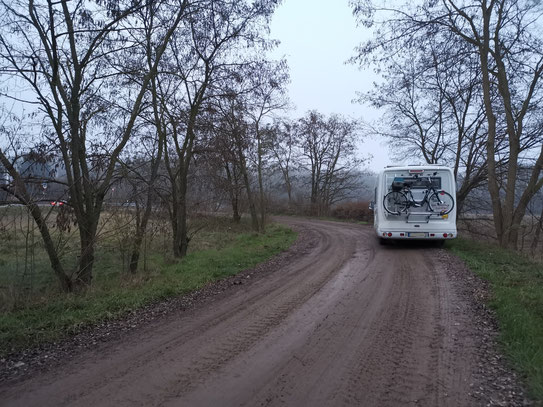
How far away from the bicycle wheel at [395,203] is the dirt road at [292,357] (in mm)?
4822

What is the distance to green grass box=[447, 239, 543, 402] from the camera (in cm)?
362

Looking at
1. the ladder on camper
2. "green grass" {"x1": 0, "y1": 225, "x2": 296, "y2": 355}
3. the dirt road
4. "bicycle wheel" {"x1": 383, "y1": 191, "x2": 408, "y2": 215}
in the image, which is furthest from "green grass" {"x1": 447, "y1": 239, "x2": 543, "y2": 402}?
"green grass" {"x1": 0, "y1": 225, "x2": 296, "y2": 355}

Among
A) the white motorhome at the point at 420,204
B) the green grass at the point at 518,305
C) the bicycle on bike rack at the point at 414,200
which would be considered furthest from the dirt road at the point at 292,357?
the bicycle on bike rack at the point at 414,200

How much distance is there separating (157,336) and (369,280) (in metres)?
4.59

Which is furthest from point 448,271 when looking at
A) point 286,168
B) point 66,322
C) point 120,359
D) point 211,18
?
point 286,168

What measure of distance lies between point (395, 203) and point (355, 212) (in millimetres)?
21801

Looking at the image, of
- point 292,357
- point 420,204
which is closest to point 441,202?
point 420,204

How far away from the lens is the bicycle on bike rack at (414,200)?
11.1m

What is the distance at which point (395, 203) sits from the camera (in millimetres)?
11453

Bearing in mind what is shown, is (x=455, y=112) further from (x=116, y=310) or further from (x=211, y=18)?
(x=116, y=310)

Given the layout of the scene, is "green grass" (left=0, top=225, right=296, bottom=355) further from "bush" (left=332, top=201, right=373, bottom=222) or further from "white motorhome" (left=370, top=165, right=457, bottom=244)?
"bush" (left=332, top=201, right=373, bottom=222)

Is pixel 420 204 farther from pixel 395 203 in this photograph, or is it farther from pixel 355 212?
pixel 355 212

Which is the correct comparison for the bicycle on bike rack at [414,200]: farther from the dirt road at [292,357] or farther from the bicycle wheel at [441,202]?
the dirt road at [292,357]

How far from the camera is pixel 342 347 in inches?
168
